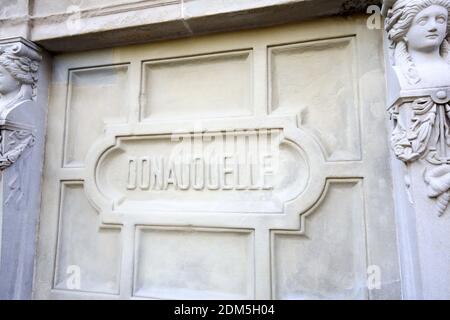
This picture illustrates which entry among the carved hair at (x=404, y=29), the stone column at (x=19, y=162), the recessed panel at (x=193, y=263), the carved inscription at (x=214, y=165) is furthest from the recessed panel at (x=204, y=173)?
the carved hair at (x=404, y=29)

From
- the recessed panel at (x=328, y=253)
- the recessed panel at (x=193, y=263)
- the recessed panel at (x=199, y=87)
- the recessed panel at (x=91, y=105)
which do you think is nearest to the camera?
the recessed panel at (x=328, y=253)

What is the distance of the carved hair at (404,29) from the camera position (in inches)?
42.3

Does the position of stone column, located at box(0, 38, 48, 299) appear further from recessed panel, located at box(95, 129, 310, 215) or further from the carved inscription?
the carved inscription

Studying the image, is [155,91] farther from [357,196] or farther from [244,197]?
[357,196]

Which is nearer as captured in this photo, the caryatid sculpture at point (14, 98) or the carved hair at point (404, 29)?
the carved hair at point (404, 29)

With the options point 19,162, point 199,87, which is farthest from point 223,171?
point 19,162

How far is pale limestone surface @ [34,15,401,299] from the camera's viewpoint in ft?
4.32

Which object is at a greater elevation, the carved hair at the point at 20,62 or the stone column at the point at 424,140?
the carved hair at the point at 20,62

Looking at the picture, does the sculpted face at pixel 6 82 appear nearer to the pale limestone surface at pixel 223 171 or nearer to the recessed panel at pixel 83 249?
the pale limestone surface at pixel 223 171

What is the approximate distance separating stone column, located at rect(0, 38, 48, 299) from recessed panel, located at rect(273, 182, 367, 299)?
53.0 inches

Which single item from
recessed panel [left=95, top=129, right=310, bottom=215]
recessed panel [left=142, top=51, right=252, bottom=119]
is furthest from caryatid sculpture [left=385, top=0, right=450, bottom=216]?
recessed panel [left=142, top=51, right=252, bottom=119]

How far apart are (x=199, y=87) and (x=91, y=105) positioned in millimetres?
669

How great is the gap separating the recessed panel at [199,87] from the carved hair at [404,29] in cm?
65

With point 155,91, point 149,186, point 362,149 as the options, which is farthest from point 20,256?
point 362,149
